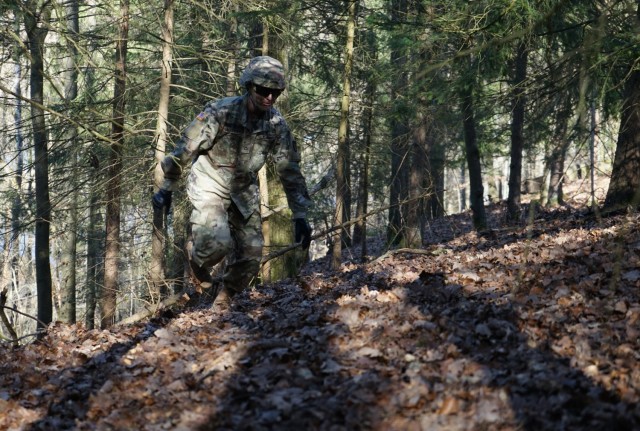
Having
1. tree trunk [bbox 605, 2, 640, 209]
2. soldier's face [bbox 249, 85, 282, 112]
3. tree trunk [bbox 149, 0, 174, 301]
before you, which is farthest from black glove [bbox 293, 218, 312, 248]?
tree trunk [bbox 605, 2, 640, 209]

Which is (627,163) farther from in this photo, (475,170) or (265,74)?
(475,170)

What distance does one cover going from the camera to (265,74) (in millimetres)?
6754

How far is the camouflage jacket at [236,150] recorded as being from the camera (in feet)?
23.2

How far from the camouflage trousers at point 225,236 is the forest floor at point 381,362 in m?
0.61

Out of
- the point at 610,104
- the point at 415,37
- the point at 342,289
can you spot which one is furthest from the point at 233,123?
the point at 610,104

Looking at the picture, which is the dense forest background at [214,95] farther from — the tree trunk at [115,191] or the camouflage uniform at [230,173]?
the camouflage uniform at [230,173]

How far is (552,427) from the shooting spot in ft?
11.0

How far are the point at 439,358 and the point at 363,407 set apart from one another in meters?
0.85

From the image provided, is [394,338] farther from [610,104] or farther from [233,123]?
[610,104]

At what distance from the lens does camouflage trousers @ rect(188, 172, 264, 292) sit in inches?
280

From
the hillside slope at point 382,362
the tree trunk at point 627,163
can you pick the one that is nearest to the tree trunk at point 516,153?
the tree trunk at point 627,163

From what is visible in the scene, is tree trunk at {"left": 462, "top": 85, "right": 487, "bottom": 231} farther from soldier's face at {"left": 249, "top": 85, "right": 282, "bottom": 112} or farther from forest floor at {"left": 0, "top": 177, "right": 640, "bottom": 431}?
soldier's face at {"left": 249, "top": 85, "right": 282, "bottom": 112}

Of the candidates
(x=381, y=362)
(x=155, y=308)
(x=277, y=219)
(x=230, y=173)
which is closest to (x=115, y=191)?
(x=155, y=308)

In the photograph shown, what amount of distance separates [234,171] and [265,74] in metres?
1.11
